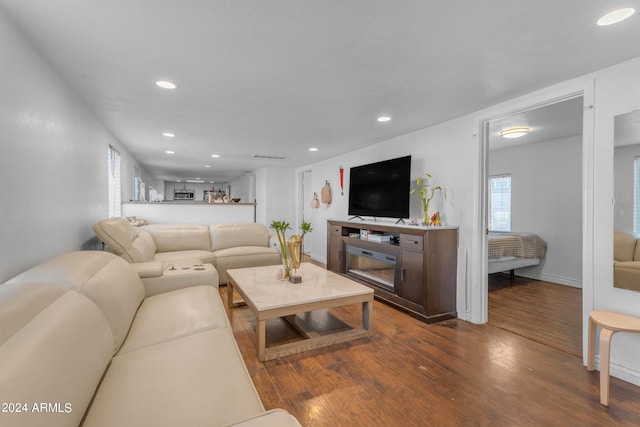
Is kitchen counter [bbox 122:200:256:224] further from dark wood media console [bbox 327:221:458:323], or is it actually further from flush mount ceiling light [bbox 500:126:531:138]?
flush mount ceiling light [bbox 500:126:531:138]

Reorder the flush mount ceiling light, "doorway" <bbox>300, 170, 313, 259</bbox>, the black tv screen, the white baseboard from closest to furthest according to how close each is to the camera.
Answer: the black tv screen
the flush mount ceiling light
the white baseboard
"doorway" <bbox>300, 170, 313, 259</bbox>

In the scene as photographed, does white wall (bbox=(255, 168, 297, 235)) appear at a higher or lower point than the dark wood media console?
higher

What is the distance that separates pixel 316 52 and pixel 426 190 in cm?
239

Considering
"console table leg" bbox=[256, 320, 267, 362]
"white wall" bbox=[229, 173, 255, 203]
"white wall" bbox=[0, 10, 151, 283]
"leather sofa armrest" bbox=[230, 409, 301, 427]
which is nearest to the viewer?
"leather sofa armrest" bbox=[230, 409, 301, 427]

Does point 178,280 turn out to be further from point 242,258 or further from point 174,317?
point 242,258

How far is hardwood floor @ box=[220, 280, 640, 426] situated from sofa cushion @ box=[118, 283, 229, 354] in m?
0.58

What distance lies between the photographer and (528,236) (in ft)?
15.9

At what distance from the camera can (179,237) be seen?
4.60 metres

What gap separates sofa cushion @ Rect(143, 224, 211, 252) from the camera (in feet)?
14.7

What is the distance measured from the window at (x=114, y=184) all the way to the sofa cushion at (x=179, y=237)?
491mm

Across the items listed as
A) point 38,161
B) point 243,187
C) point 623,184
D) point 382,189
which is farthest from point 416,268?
point 243,187

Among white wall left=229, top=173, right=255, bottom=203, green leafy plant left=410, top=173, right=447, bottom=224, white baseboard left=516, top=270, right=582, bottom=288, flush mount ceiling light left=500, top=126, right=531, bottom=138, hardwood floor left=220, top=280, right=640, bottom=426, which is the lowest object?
→ hardwood floor left=220, top=280, right=640, bottom=426

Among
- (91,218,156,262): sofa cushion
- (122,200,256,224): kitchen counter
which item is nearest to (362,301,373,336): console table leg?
(91,218,156,262): sofa cushion

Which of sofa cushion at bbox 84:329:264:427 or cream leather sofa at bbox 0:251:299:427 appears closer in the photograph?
cream leather sofa at bbox 0:251:299:427
